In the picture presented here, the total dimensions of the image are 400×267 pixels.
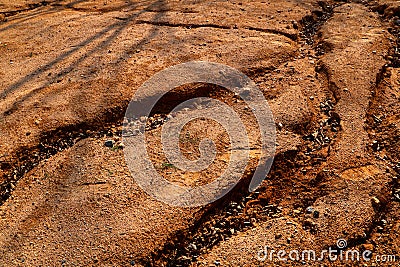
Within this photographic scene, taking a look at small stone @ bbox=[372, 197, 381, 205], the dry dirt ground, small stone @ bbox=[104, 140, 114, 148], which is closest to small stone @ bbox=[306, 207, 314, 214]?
the dry dirt ground

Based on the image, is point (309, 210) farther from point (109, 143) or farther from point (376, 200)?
point (109, 143)

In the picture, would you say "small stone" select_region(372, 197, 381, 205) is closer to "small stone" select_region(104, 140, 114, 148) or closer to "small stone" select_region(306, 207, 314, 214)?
"small stone" select_region(306, 207, 314, 214)

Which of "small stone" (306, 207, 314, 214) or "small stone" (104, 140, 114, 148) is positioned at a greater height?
"small stone" (104, 140, 114, 148)

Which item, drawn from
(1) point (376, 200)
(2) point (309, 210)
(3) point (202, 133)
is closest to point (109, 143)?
(3) point (202, 133)

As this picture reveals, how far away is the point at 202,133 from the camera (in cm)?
248

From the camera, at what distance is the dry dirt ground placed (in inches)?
77.1

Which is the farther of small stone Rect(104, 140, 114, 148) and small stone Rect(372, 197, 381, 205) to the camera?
small stone Rect(104, 140, 114, 148)

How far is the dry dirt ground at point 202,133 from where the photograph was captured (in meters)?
1.96

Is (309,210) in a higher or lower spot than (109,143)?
lower

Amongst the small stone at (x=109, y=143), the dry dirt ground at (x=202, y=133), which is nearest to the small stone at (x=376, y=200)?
the dry dirt ground at (x=202, y=133)

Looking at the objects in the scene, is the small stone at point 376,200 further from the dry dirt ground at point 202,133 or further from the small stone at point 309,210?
the small stone at point 309,210

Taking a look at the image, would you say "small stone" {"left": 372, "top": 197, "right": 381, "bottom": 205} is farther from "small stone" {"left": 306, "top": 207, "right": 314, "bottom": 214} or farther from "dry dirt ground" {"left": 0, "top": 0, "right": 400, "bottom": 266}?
"small stone" {"left": 306, "top": 207, "right": 314, "bottom": 214}

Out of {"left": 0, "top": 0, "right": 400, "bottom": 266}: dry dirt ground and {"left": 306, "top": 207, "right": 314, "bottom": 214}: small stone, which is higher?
{"left": 0, "top": 0, "right": 400, "bottom": 266}: dry dirt ground

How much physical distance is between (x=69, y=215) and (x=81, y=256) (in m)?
0.26
